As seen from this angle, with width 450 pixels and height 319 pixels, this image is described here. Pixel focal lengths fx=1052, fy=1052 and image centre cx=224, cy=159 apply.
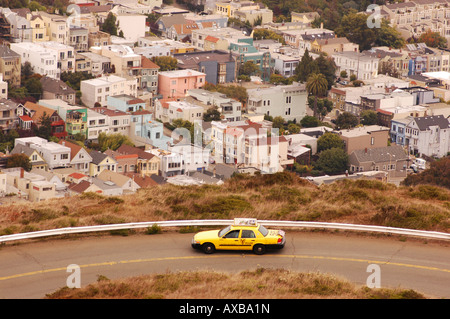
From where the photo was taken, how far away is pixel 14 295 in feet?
38.6

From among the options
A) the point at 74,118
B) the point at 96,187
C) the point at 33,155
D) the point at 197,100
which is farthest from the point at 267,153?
the point at 33,155

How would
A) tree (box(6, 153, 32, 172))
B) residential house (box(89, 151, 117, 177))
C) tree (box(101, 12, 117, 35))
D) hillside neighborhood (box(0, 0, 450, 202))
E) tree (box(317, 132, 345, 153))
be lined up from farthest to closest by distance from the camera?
tree (box(101, 12, 117, 35))
tree (box(317, 132, 345, 153))
hillside neighborhood (box(0, 0, 450, 202))
residential house (box(89, 151, 117, 177))
tree (box(6, 153, 32, 172))

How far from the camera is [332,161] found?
140 feet

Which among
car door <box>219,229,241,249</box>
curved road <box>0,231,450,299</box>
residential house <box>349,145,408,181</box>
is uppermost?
car door <box>219,229,241,249</box>

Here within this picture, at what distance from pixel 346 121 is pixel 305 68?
23.0ft

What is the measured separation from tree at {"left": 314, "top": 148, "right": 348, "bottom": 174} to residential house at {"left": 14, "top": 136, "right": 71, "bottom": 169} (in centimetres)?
1019

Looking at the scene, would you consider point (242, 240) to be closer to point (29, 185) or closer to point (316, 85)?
point (29, 185)

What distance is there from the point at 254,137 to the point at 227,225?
89.4ft

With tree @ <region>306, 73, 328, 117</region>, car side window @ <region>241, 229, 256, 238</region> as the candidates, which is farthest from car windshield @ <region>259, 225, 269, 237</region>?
tree @ <region>306, 73, 328, 117</region>

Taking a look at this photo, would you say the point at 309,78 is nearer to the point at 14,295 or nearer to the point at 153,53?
the point at 153,53

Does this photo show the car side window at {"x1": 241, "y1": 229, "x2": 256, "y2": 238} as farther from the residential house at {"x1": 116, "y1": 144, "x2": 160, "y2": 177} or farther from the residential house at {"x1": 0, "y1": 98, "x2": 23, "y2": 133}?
the residential house at {"x1": 0, "y1": 98, "x2": 23, "y2": 133}

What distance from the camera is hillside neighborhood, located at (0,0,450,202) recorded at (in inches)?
1549

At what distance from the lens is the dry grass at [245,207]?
14469mm
